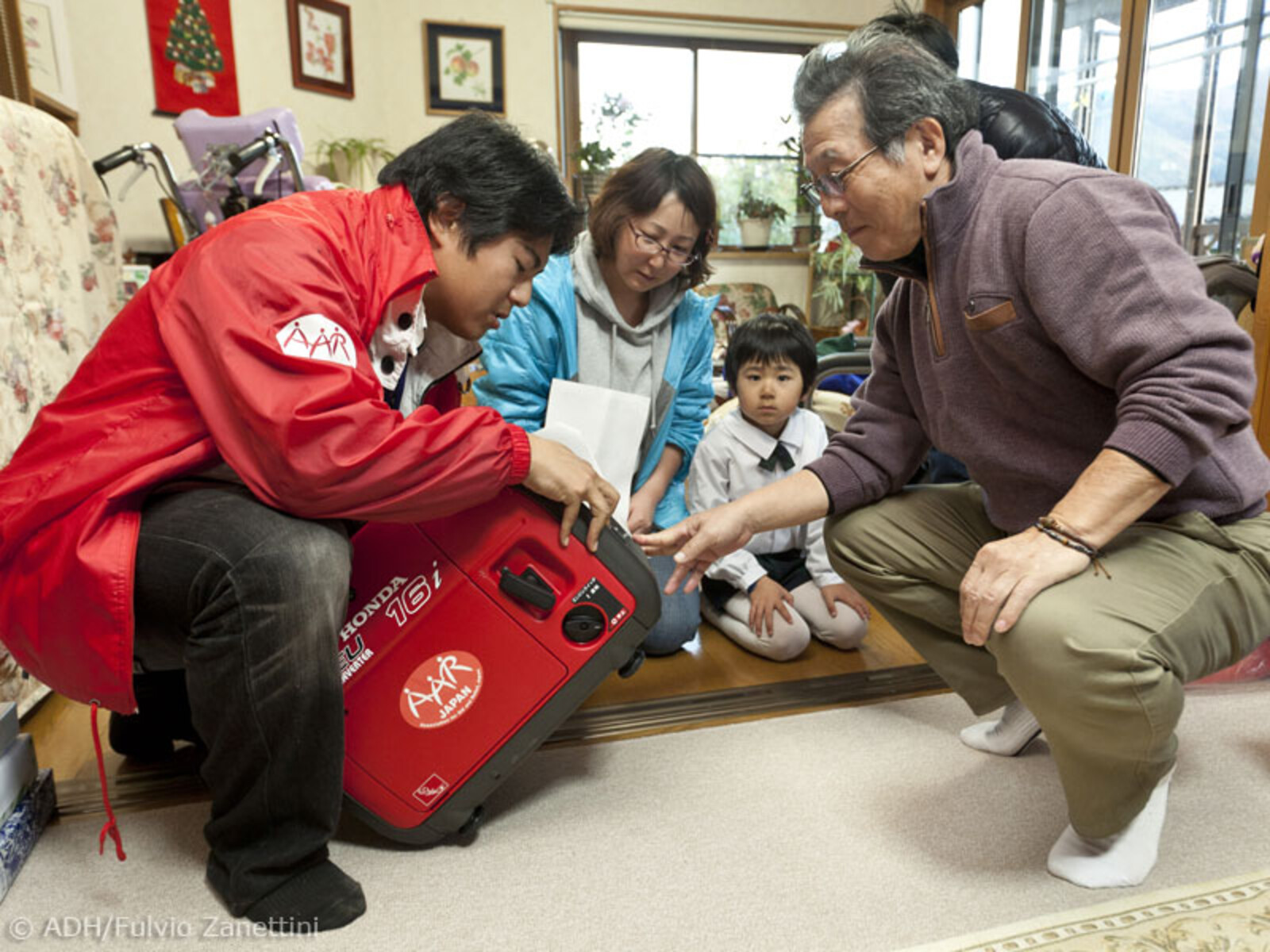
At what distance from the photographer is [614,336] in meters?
1.71

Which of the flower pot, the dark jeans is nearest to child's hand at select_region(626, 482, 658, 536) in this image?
the dark jeans

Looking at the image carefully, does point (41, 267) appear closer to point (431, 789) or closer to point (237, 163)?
point (237, 163)

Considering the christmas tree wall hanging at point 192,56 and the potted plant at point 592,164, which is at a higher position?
the christmas tree wall hanging at point 192,56

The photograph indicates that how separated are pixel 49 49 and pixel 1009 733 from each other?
10.8ft

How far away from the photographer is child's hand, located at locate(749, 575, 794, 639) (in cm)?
170

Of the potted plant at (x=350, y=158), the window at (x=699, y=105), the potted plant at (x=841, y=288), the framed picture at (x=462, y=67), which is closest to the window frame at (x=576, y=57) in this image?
the window at (x=699, y=105)

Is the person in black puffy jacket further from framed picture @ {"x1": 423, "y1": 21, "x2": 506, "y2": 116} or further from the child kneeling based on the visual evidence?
framed picture @ {"x1": 423, "y1": 21, "x2": 506, "y2": 116}

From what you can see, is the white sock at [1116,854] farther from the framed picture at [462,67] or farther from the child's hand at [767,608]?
the framed picture at [462,67]

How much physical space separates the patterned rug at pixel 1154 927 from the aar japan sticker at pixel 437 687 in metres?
0.59

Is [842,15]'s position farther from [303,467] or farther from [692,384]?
[303,467]

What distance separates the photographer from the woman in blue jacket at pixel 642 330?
1.58m

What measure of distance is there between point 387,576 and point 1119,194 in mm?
975

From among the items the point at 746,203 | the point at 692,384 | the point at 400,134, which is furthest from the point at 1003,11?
the point at 692,384

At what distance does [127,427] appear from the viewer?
0.92 metres
